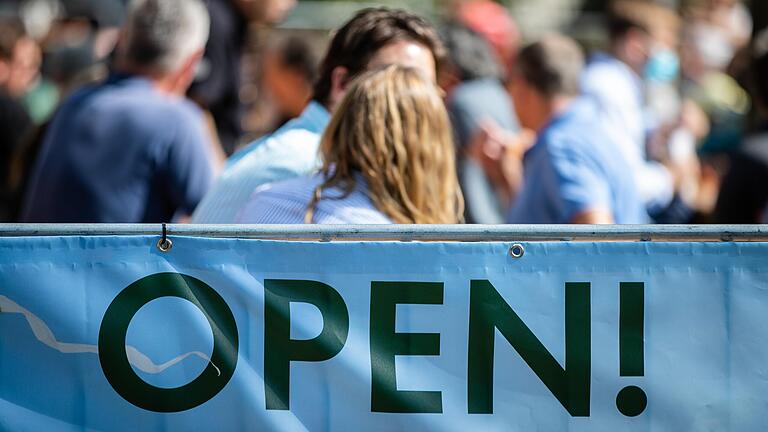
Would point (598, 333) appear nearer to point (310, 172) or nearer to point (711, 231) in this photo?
point (711, 231)

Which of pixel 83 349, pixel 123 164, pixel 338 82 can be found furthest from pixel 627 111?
pixel 83 349

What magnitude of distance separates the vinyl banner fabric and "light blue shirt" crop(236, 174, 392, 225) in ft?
1.85

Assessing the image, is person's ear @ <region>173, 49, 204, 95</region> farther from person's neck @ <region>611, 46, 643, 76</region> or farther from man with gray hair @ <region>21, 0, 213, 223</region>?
person's neck @ <region>611, 46, 643, 76</region>

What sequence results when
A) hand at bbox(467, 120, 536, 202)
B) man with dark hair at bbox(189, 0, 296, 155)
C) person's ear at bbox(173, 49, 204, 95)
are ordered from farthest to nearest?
man with dark hair at bbox(189, 0, 296, 155)
hand at bbox(467, 120, 536, 202)
person's ear at bbox(173, 49, 204, 95)

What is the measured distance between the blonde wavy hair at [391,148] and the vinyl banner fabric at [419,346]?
1.97 feet

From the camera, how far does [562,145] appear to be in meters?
4.70

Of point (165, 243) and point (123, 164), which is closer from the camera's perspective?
point (165, 243)

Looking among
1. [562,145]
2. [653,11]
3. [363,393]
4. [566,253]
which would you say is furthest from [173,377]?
[653,11]

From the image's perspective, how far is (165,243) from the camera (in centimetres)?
262

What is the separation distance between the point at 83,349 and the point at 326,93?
1.61 metres

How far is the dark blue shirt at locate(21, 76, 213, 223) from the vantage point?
14.1 feet

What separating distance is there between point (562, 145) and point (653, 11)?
3.86 m

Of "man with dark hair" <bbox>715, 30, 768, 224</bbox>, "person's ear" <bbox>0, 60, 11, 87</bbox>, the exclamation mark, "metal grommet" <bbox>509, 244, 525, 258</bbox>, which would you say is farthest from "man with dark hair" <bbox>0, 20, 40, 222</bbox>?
the exclamation mark

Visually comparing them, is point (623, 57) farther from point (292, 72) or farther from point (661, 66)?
point (292, 72)
